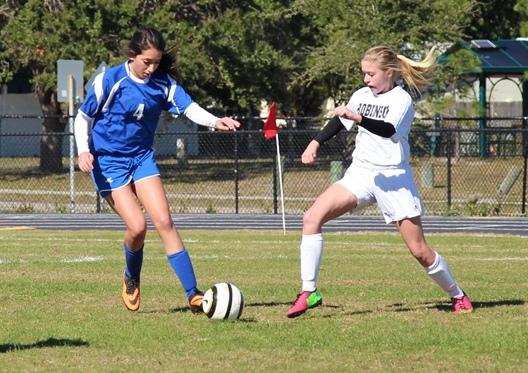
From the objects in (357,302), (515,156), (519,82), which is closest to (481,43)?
(519,82)

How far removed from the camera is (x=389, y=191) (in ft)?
31.6

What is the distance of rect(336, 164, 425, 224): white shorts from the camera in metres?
9.63

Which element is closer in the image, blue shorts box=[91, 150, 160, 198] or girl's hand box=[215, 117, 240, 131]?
girl's hand box=[215, 117, 240, 131]

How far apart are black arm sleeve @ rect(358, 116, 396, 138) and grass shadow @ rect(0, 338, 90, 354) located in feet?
7.88

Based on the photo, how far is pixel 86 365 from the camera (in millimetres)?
7688

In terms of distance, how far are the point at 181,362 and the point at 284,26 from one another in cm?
3521

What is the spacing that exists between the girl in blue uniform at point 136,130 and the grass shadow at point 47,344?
143 cm

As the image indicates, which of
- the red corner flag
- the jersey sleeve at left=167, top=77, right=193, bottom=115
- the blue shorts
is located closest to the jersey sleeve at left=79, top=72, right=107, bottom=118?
the blue shorts

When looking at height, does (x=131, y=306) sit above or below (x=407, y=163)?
below

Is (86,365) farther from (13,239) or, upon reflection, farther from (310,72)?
(310,72)

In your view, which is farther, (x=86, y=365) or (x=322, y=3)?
(x=322, y=3)

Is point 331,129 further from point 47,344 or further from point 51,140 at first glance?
point 51,140

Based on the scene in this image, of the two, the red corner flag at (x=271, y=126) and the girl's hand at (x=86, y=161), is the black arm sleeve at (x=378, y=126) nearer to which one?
the girl's hand at (x=86, y=161)

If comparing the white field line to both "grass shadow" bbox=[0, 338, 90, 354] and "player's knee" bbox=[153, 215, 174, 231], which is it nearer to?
A: "player's knee" bbox=[153, 215, 174, 231]
